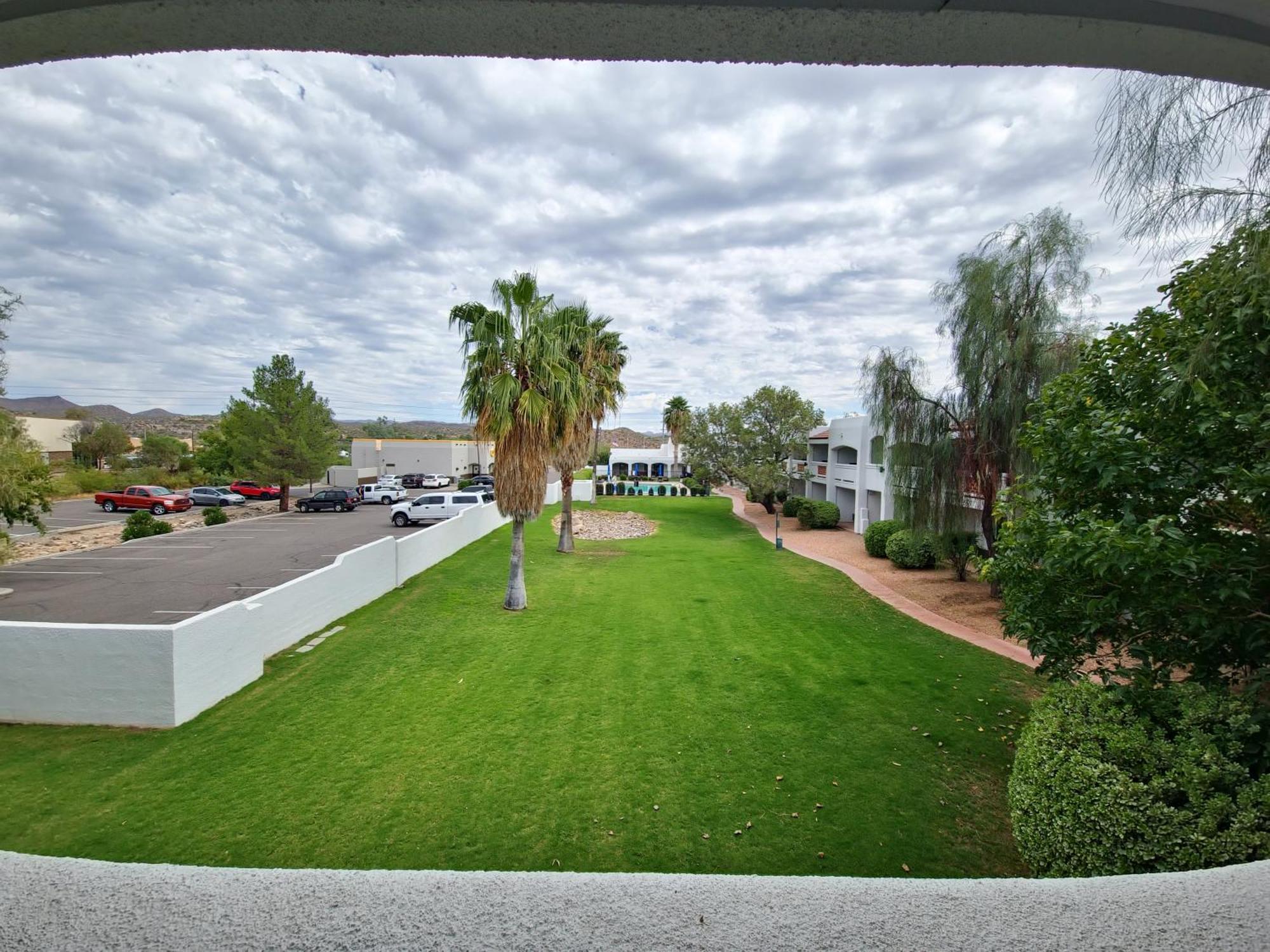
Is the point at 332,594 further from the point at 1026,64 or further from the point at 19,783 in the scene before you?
the point at 1026,64

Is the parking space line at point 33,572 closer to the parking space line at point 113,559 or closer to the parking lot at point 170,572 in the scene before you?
the parking lot at point 170,572

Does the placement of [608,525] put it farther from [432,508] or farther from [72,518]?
[72,518]

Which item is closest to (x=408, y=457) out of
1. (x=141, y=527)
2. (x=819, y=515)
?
(x=141, y=527)

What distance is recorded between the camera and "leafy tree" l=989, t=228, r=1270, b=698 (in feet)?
13.0

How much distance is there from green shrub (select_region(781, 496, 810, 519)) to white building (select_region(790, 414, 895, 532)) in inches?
93.0

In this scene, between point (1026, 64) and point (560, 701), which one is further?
point (560, 701)

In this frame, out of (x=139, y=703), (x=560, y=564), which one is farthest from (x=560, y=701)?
(x=560, y=564)

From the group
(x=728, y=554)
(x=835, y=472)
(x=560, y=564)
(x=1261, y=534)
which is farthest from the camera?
(x=835, y=472)

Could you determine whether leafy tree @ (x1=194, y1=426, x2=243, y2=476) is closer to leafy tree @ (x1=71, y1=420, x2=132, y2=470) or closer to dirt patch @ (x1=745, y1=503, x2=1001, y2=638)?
leafy tree @ (x1=71, y1=420, x2=132, y2=470)

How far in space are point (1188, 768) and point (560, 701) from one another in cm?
668

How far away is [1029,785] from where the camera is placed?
4602mm

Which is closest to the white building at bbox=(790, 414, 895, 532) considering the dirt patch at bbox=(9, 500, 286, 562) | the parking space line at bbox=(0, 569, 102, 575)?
the parking space line at bbox=(0, 569, 102, 575)

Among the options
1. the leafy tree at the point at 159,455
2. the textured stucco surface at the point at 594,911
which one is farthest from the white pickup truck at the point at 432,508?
the leafy tree at the point at 159,455

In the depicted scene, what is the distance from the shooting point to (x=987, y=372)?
43.4 feet
